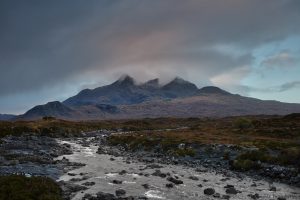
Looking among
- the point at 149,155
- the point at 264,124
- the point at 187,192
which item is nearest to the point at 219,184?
the point at 187,192

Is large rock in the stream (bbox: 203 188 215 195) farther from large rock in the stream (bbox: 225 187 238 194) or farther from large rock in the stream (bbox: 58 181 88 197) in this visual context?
large rock in the stream (bbox: 58 181 88 197)

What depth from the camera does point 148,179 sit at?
136ft

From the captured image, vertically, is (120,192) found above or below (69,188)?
below

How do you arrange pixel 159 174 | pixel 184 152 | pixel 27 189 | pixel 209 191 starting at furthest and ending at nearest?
pixel 184 152
pixel 159 174
pixel 209 191
pixel 27 189

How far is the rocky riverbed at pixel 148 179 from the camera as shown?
33688 millimetres

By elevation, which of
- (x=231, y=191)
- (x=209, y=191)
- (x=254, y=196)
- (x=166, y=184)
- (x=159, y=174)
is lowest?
(x=254, y=196)

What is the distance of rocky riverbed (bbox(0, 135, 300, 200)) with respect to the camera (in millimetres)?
33688

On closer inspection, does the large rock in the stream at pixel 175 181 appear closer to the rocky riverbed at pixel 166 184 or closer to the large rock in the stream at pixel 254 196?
the rocky riverbed at pixel 166 184

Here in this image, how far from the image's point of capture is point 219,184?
39156mm

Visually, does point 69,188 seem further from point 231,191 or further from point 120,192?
point 231,191

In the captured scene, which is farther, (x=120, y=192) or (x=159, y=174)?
(x=159, y=174)

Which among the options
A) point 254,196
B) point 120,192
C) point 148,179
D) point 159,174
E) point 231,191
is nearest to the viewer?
point 120,192

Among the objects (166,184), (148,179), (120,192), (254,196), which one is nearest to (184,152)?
(148,179)

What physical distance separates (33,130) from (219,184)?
77029mm
